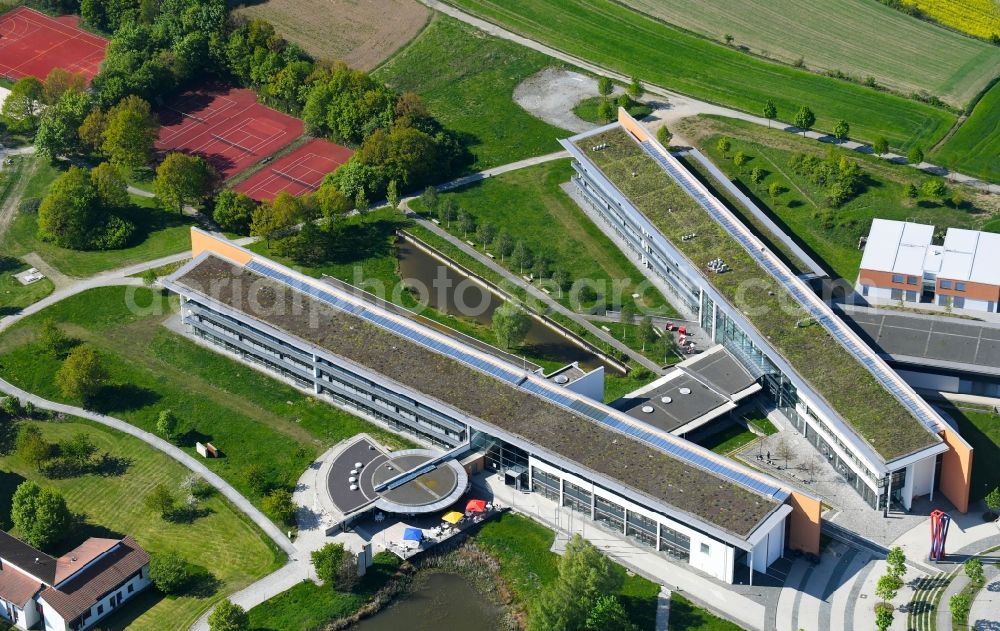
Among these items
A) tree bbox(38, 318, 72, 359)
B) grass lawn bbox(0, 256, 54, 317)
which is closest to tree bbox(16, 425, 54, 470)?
tree bbox(38, 318, 72, 359)

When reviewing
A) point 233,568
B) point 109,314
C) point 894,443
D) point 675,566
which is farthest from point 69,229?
point 894,443

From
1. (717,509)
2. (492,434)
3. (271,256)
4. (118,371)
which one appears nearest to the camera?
(717,509)

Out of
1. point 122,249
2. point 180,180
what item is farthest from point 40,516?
point 180,180

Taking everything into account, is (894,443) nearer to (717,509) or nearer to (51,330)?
(717,509)

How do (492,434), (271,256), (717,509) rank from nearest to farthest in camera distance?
(717,509), (492,434), (271,256)

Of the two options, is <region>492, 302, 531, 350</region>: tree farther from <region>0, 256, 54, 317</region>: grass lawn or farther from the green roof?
<region>0, 256, 54, 317</region>: grass lawn

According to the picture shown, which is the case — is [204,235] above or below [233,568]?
above

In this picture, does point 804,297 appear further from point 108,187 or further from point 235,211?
point 108,187
